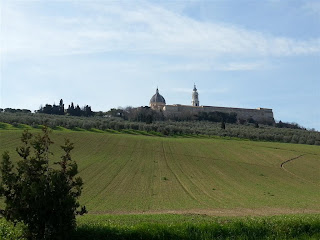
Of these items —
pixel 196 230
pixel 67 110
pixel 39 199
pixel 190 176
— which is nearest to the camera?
pixel 39 199

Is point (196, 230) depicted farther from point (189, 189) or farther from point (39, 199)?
point (189, 189)

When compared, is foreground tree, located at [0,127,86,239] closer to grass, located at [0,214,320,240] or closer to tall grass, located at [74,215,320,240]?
grass, located at [0,214,320,240]

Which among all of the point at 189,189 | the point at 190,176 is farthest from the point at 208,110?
the point at 189,189

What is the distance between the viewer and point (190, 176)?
140ft

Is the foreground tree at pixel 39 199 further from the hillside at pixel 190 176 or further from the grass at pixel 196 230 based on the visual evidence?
the hillside at pixel 190 176

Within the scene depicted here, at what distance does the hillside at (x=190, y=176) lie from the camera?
27.6 metres

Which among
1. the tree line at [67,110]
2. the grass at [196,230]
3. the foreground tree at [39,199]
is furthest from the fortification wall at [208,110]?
the foreground tree at [39,199]

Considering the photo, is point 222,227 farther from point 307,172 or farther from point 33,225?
point 307,172

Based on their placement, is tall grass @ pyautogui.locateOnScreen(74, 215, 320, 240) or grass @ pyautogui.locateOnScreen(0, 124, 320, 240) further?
grass @ pyautogui.locateOnScreen(0, 124, 320, 240)

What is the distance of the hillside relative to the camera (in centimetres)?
2758

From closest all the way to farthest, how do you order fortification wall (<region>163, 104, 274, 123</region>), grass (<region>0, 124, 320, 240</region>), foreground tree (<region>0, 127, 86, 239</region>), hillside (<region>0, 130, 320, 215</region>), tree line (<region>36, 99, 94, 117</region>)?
foreground tree (<region>0, 127, 86, 239</region>)
grass (<region>0, 124, 320, 240</region>)
hillside (<region>0, 130, 320, 215</region>)
tree line (<region>36, 99, 94, 117</region>)
fortification wall (<region>163, 104, 274, 123</region>)

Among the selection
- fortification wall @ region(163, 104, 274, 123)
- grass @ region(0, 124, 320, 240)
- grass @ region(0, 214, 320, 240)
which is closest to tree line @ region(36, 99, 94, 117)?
fortification wall @ region(163, 104, 274, 123)

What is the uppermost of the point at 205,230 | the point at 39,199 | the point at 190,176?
the point at 39,199

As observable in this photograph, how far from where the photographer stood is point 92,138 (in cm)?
Result: 6906
